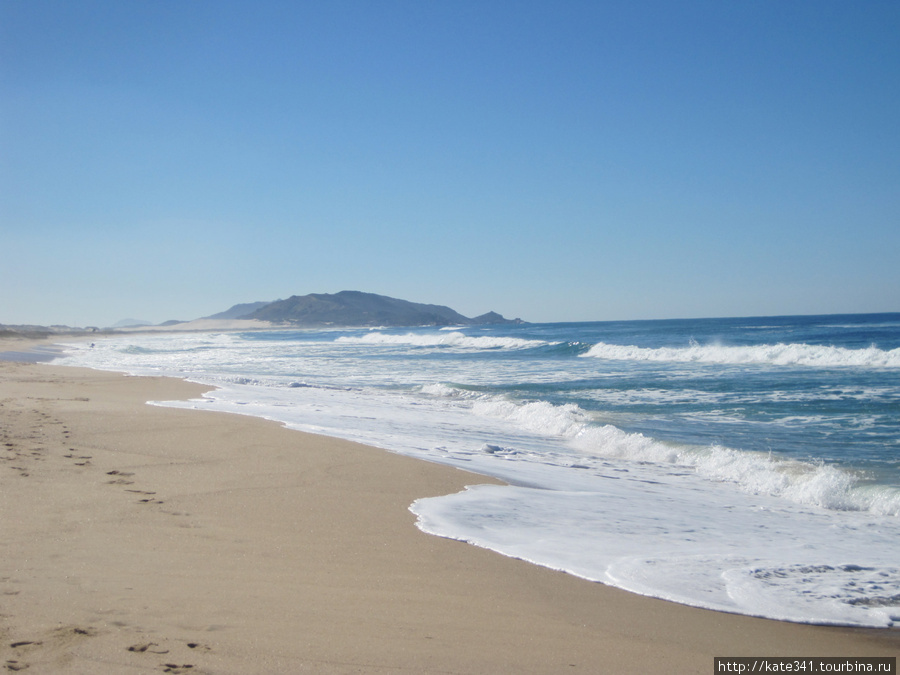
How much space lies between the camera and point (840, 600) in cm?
344

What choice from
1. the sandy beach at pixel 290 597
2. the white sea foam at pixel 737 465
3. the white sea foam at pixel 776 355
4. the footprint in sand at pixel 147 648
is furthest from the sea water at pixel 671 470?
the white sea foam at pixel 776 355

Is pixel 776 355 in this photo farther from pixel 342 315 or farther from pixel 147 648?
pixel 342 315

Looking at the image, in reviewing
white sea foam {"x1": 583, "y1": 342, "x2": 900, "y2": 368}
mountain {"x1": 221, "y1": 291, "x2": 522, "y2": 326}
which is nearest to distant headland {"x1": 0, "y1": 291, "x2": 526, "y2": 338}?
mountain {"x1": 221, "y1": 291, "x2": 522, "y2": 326}

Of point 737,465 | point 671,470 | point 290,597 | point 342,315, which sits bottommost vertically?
point 671,470

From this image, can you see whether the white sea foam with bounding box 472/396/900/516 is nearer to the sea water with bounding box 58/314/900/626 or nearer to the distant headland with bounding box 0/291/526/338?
the sea water with bounding box 58/314/900/626

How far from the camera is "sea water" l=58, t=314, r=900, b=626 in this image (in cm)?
378

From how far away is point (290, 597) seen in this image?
9.82 feet

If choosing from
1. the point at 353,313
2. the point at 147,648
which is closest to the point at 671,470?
the point at 147,648

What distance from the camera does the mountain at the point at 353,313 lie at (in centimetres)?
11994

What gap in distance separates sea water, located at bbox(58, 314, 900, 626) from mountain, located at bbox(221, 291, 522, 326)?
104 meters

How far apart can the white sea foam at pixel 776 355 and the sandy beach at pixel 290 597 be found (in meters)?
19.8

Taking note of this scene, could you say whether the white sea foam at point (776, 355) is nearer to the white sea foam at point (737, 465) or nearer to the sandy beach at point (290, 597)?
the white sea foam at point (737, 465)

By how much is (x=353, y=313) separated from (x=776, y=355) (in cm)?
10594

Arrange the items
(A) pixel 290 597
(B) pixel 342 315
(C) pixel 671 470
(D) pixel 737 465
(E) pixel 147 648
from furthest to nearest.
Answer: (B) pixel 342 315 → (C) pixel 671 470 → (D) pixel 737 465 → (A) pixel 290 597 → (E) pixel 147 648
